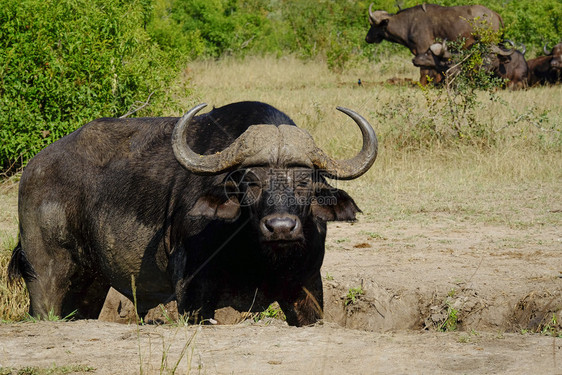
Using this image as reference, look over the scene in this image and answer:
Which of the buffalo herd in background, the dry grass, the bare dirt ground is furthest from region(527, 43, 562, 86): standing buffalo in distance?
the bare dirt ground

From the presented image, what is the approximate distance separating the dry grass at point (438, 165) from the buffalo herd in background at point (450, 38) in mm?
2772

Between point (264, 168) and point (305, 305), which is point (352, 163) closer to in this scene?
point (264, 168)

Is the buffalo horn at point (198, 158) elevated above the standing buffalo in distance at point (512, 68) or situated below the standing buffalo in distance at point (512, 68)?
above

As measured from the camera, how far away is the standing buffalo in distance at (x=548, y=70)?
1772 cm

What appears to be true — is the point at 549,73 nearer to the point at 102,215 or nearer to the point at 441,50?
the point at 441,50

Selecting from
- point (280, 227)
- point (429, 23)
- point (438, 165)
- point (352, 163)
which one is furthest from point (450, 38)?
point (280, 227)

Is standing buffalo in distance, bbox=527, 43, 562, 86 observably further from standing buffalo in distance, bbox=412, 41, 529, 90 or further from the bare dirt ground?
the bare dirt ground

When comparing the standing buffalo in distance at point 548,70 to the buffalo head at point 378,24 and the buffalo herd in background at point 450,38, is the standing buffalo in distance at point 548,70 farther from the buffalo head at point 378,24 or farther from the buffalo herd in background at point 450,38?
the buffalo head at point 378,24

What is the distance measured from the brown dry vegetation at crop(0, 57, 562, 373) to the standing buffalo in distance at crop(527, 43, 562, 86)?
5.35 metres

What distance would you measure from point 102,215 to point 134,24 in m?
4.91

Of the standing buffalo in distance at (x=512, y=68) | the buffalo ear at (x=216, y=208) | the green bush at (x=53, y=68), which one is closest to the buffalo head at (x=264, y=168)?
the buffalo ear at (x=216, y=208)

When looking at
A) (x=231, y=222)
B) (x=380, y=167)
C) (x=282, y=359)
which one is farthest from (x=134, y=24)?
(x=282, y=359)

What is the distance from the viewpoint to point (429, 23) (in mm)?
18266

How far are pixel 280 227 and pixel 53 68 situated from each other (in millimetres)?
5457
